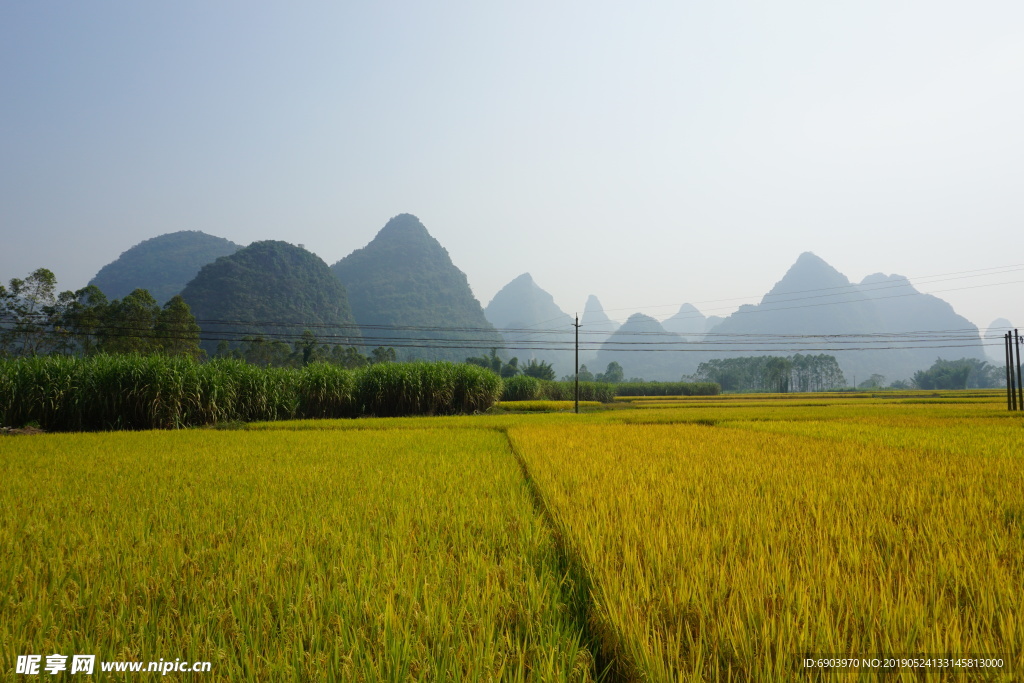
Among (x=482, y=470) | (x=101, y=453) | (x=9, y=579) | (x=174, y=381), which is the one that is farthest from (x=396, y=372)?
(x=9, y=579)

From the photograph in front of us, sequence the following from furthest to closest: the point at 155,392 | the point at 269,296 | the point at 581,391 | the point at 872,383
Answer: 1. the point at 872,383
2. the point at 269,296
3. the point at 581,391
4. the point at 155,392

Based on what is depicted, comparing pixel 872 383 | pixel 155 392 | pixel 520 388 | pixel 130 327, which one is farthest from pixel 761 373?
pixel 155 392

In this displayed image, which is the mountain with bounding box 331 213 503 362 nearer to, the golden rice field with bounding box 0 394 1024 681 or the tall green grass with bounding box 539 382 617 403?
the tall green grass with bounding box 539 382 617 403

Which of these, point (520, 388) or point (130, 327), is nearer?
point (520, 388)

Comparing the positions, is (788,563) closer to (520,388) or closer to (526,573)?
(526,573)

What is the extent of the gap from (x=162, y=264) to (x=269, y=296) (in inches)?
2531

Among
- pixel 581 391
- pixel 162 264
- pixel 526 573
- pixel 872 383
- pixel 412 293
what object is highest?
pixel 162 264

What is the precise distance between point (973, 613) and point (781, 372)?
12029 cm

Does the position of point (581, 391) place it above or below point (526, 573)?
below

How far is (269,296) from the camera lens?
97.1 meters

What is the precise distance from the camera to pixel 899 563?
2.20 metres

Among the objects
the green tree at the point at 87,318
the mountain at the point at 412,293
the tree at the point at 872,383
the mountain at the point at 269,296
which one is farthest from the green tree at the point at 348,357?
the tree at the point at 872,383

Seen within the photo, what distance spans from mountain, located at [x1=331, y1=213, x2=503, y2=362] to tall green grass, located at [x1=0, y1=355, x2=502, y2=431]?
11051 centimetres

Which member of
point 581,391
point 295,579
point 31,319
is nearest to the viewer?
point 295,579
